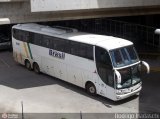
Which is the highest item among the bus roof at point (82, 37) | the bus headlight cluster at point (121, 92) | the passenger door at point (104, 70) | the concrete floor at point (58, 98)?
the bus roof at point (82, 37)

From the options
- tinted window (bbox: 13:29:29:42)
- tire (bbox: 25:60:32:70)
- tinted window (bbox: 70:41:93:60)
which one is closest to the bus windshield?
tinted window (bbox: 70:41:93:60)

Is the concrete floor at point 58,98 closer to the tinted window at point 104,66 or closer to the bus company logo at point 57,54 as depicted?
the tinted window at point 104,66

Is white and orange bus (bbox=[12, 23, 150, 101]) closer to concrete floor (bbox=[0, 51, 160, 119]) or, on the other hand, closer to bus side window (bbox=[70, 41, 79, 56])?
bus side window (bbox=[70, 41, 79, 56])

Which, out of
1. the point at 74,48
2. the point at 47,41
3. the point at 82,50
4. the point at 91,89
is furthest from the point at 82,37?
the point at 47,41

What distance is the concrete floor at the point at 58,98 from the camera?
16953 millimetres

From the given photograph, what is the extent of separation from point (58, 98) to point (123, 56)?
418 cm

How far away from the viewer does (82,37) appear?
746 inches

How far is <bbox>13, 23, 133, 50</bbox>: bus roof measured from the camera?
56.8ft

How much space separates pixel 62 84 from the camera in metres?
20.7

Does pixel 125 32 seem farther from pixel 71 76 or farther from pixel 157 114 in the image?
pixel 157 114

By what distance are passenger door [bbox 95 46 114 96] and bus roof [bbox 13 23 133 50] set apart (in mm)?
380

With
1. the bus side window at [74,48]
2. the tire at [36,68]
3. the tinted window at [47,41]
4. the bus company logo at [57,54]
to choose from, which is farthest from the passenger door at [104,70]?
the tire at [36,68]

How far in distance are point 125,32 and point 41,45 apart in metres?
8.97

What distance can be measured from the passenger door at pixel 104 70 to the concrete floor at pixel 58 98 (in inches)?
36.5
